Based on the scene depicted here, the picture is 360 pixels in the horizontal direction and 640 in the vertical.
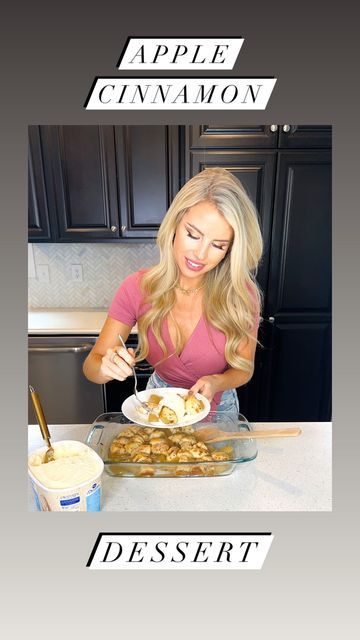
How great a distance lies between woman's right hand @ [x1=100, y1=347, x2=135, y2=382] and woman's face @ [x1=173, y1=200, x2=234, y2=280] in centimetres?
33

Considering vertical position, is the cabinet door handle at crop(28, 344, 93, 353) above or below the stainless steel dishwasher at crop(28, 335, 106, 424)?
above

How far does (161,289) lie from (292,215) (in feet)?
2.43

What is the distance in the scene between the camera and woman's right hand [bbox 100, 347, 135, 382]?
741mm

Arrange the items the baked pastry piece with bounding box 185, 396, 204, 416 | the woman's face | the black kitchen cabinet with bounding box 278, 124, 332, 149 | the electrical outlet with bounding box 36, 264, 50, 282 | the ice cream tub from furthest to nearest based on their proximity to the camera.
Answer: the electrical outlet with bounding box 36, 264, 50, 282
the black kitchen cabinet with bounding box 278, 124, 332, 149
the woman's face
the baked pastry piece with bounding box 185, 396, 204, 416
the ice cream tub

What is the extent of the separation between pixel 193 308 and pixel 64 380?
67 centimetres

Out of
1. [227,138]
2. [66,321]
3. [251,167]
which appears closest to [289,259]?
[251,167]

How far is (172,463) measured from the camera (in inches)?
26.4

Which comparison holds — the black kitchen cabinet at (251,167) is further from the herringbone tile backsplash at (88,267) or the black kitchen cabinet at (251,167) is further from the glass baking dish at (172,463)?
the glass baking dish at (172,463)

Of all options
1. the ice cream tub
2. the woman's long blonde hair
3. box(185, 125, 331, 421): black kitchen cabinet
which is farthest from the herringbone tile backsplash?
the ice cream tub

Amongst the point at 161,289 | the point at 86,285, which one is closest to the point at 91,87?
the point at 161,289

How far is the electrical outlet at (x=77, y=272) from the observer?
184cm

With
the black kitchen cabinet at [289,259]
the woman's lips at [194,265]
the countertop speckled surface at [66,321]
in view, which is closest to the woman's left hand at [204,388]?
the woman's lips at [194,265]

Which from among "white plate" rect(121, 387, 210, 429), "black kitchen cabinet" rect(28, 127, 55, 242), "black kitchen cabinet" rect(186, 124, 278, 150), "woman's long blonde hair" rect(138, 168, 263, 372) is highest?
"black kitchen cabinet" rect(186, 124, 278, 150)

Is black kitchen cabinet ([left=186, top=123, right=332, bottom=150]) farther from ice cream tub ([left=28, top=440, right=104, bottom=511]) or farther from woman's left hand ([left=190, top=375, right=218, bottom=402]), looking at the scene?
ice cream tub ([left=28, top=440, right=104, bottom=511])
